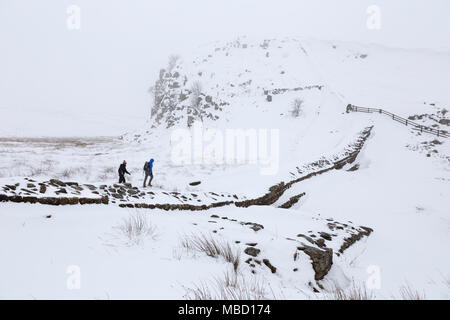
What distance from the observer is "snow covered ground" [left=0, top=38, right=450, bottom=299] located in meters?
2.90

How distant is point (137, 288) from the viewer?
8.36 ft

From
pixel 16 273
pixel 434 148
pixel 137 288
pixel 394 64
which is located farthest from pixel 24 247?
pixel 394 64

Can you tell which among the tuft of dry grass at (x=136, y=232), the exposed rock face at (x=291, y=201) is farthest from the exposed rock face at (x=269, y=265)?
the exposed rock face at (x=291, y=201)

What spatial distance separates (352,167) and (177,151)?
17232 millimetres

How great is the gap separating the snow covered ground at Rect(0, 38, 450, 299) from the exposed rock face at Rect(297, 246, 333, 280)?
52 mm

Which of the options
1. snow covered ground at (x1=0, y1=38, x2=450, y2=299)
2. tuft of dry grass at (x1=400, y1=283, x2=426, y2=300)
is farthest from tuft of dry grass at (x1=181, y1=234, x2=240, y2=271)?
tuft of dry grass at (x1=400, y1=283, x2=426, y2=300)

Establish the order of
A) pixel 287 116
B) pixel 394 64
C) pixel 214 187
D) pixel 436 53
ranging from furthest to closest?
pixel 436 53, pixel 394 64, pixel 287 116, pixel 214 187

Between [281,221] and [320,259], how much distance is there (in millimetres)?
2876

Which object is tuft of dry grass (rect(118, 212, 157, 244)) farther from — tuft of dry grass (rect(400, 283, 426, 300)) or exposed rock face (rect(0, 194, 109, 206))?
tuft of dry grass (rect(400, 283, 426, 300))

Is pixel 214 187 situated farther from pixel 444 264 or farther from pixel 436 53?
pixel 436 53

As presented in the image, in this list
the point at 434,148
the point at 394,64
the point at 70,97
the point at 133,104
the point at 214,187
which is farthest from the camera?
the point at 133,104

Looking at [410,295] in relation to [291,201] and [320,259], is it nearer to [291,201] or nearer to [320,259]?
Result: [320,259]

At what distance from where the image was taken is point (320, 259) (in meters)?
4.11

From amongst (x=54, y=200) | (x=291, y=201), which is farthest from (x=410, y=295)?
(x=291, y=201)
